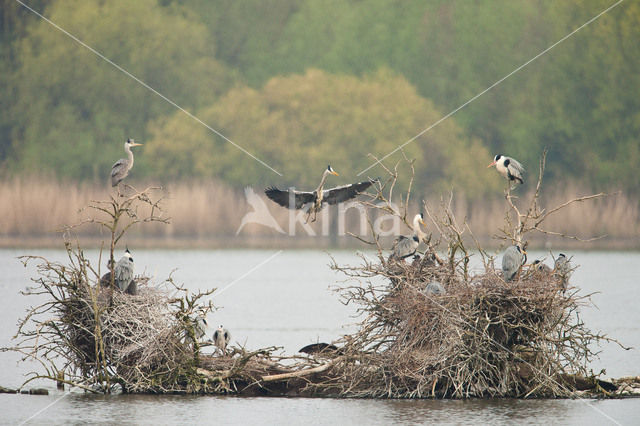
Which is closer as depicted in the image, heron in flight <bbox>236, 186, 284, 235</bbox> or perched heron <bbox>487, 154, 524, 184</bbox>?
perched heron <bbox>487, 154, 524, 184</bbox>

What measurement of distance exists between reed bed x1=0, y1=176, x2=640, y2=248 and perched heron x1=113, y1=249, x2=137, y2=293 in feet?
74.0

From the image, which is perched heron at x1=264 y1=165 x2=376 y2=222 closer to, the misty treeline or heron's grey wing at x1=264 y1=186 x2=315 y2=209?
heron's grey wing at x1=264 y1=186 x2=315 y2=209

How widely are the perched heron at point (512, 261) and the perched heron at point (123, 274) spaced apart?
3.88m

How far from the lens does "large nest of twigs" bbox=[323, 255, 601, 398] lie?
11000mm

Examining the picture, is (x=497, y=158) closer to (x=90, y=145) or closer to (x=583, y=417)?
(x=583, y=417)

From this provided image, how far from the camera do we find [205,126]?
51.7 m

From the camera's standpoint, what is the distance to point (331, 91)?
51.5 meters

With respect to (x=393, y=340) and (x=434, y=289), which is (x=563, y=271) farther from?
(x=393, y=340)

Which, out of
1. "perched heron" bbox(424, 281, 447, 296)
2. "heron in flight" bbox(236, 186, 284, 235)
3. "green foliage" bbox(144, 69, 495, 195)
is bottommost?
"perched heron" bbox(424, 281, 447, 296)

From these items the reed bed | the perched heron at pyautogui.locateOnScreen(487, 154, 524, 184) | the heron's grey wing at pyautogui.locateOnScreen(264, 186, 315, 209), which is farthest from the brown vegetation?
the reed bed

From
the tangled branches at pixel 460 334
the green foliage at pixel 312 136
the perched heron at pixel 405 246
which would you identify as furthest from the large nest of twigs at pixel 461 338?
the green foliage at pixel 312 136

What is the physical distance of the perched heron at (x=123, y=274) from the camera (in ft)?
37.3

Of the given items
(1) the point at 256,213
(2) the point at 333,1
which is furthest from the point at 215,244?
(2) the point at 333,1

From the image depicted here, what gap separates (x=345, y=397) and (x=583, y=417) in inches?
98.4
